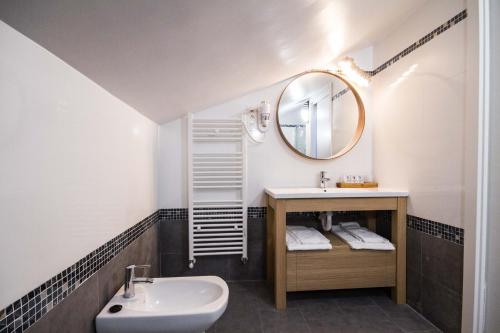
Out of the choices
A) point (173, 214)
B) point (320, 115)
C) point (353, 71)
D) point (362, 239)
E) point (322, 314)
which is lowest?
point (322, 314)

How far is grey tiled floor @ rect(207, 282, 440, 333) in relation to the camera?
5.26ft

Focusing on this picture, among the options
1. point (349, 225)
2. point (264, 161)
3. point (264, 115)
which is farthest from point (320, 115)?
point (349, 225)

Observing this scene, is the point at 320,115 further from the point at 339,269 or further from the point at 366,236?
the point at 339,269

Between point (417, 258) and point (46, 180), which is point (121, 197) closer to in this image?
point (46, 180)

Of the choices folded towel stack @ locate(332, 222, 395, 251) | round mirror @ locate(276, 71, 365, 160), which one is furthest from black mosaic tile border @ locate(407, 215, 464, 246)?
round mirror @ locate(276, 71, 365, 160)

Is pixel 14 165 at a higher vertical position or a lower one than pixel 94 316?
higher

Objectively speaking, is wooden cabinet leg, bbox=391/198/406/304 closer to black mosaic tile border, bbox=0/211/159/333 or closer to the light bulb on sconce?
the light bulb on sconce

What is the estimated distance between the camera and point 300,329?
159 centimetres

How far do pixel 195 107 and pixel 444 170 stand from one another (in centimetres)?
181

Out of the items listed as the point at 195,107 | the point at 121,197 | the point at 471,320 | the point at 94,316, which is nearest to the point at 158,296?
the point at 94,316

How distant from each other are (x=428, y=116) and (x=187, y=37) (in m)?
1.62

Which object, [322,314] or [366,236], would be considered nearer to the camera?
[322,314]

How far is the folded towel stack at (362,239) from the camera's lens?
1.83 metres

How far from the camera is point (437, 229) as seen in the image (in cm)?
159
